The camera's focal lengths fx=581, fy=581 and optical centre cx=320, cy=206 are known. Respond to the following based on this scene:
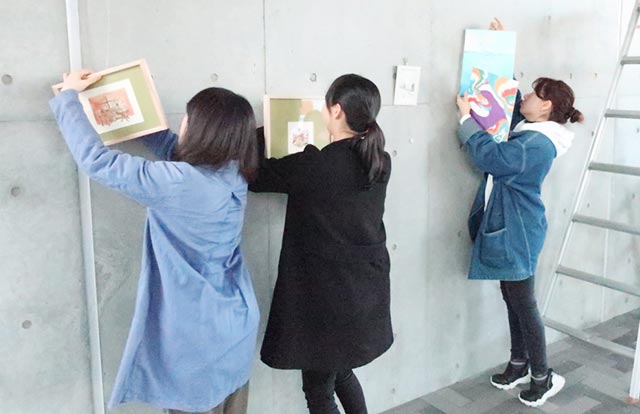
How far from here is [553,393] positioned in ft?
8.68

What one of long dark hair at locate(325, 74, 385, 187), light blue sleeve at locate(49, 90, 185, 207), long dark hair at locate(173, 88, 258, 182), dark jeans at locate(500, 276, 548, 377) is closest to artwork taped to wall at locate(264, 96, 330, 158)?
long dark hair at locate(325, 74, 385, 187)

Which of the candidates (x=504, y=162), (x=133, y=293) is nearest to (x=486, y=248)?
(x=504, y=162)

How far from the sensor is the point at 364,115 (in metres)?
1.75

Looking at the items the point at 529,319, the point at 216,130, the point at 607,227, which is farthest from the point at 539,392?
the point at 216,130

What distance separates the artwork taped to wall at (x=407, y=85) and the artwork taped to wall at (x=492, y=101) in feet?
0.93

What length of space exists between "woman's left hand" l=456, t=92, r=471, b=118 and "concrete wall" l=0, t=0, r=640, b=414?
5cm

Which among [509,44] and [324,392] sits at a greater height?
[509,44]

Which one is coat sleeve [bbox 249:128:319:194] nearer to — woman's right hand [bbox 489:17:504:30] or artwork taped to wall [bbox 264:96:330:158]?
artwork taped to wall [bbox 264:96:330:158]

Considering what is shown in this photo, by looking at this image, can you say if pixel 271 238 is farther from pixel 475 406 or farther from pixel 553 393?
pixel 553 393

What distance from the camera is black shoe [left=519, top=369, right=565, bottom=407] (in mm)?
2582

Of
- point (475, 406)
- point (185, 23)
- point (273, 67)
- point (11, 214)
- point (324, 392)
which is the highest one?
point (185, 23)

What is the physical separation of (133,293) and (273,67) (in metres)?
0.87

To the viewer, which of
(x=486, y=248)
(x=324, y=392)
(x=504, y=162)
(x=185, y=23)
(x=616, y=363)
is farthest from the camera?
(x=616, y=363)

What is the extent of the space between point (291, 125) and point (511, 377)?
1.67m
